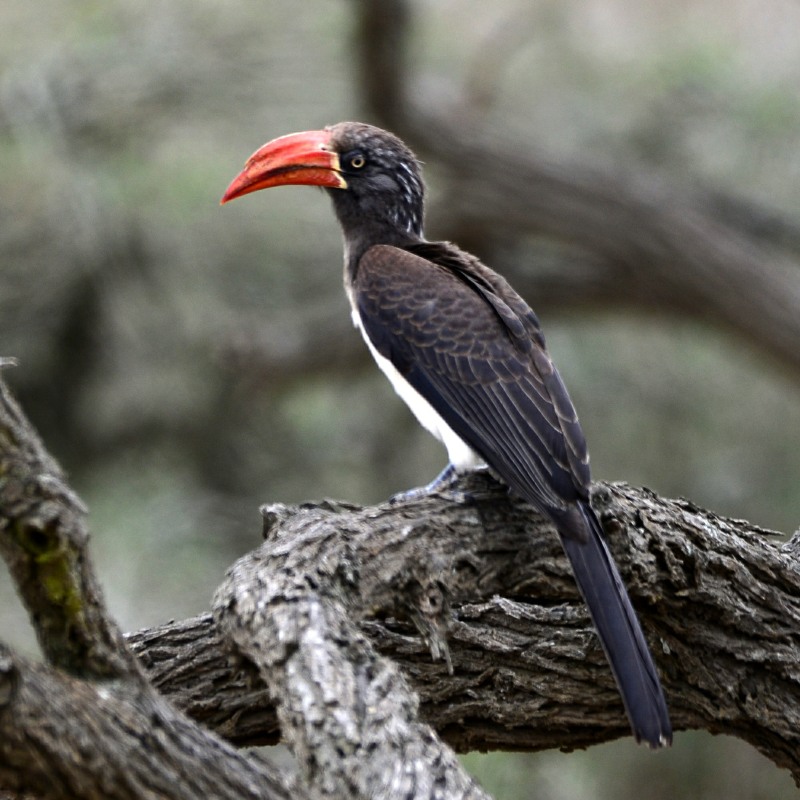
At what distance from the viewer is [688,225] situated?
6.19 meters

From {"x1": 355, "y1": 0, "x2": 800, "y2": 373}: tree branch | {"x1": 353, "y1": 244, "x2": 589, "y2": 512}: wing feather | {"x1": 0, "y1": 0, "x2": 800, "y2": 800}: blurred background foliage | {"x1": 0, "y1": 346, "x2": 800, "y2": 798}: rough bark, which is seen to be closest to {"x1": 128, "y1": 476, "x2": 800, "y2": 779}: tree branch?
{"x1": 0, "y1": 346, "x2": 800, "y2": 798}: rough bark

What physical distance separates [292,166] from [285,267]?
4081 millimetres

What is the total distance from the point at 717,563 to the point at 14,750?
1655 mm

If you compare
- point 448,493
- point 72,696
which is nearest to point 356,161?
point 448,493

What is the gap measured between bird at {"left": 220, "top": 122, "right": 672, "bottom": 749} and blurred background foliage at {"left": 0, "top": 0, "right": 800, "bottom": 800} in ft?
8.28

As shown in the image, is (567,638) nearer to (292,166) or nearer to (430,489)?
(430,489)

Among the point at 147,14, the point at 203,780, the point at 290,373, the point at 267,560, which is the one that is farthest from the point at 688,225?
the point at 203,780

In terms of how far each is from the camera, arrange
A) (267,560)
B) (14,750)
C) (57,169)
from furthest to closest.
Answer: (57,169)
(267,560)
(14,750)

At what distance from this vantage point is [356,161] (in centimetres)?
378

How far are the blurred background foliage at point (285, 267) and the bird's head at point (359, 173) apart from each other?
2.45 m

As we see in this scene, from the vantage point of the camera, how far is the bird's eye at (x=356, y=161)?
3.78 meters

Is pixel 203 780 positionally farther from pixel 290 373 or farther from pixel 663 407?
pixel 663 407

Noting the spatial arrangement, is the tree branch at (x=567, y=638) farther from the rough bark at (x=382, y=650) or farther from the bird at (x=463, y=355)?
the bird at (x=463, y=355)

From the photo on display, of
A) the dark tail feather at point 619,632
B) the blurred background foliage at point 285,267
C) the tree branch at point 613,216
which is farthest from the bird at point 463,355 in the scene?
the blurred background foliage at point 285,267
